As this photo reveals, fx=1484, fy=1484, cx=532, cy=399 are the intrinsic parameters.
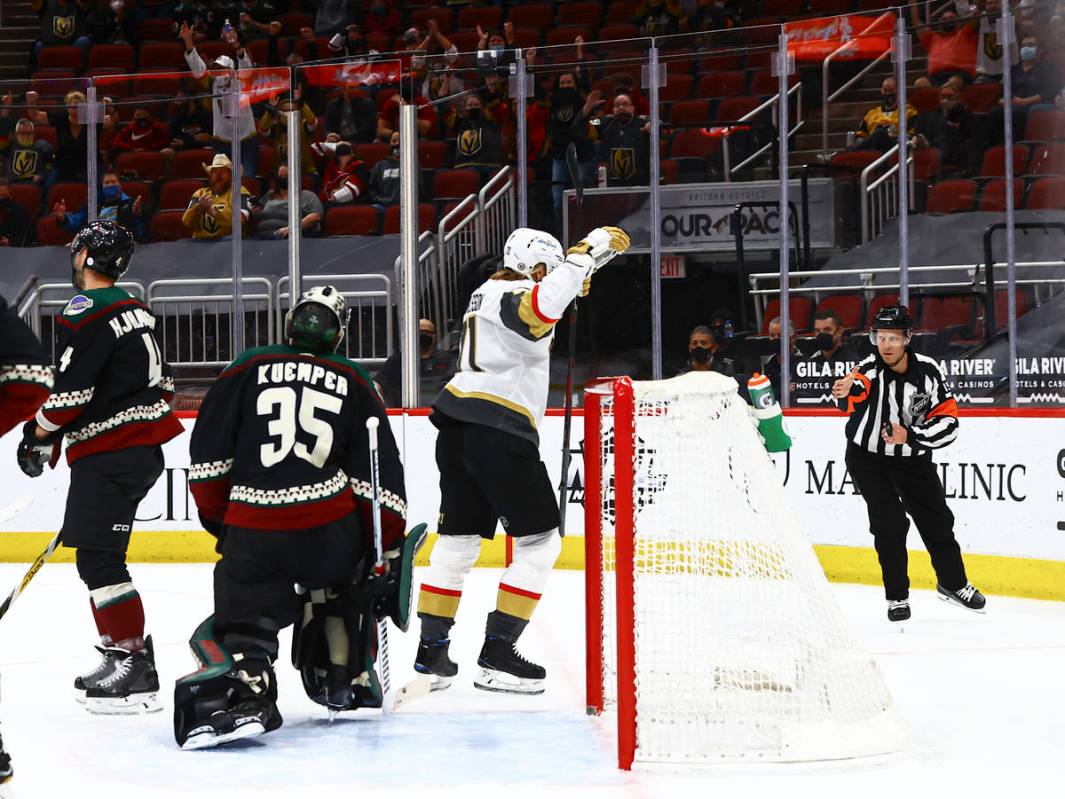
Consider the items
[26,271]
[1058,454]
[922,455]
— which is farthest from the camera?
[26,271]

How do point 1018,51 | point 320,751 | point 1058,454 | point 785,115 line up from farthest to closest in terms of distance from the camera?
point 785,115 → point 1018,51 → point 1058,454 → point 320,751

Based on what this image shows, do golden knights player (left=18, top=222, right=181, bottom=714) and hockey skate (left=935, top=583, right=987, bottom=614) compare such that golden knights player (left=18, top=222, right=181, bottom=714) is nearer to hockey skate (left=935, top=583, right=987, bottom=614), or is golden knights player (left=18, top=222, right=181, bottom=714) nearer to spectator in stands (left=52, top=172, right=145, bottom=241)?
hockey skate (left=935, top=583, right=987, bottom=614)

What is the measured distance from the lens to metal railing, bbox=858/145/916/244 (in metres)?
6.88

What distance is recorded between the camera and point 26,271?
24.6ft

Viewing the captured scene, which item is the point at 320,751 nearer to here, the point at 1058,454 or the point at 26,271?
the point at 1058,454

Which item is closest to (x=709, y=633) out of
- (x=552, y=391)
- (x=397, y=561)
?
(x=397, y=561)

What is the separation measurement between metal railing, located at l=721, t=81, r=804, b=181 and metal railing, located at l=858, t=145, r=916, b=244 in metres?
0.40

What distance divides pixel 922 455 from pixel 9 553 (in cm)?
460

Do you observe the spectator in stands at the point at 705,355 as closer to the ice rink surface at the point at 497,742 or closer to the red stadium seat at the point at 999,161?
the red stadium seat at the point at 999,161

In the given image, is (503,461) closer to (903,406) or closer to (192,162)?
(903,406)

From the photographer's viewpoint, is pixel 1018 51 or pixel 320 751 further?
pixel 1018 51

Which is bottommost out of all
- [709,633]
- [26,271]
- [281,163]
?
[709,633]

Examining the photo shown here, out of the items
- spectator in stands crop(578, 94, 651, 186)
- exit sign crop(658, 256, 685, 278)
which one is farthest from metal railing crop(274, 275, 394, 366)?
exit sign crop(658, 256, 685, 278)

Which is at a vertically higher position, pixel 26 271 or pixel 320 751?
pixel 26 271
